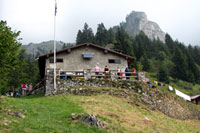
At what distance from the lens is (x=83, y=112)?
1283 cm

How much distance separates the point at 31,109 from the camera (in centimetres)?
1296

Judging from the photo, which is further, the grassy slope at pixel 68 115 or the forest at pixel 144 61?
the forest at pixel 144 61

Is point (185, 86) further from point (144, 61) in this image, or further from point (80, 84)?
point (80, 84)

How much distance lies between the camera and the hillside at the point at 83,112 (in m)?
10.1

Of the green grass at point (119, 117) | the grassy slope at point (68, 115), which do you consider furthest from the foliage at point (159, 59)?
the grassy slope at point (68, 115)

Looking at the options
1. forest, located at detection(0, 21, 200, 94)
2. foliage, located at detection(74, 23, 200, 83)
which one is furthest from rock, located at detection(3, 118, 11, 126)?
foliage, located at detection(74, 23, 200, 83)

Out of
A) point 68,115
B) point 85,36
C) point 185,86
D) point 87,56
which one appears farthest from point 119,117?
point 85,36

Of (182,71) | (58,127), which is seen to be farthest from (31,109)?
(182,71)

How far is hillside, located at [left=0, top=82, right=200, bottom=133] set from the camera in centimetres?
1010

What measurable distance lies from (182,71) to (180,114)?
55181mm

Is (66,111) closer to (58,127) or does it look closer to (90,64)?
(58,127)

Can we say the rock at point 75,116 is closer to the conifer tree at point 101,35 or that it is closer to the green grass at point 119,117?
the green grass at point 119,117

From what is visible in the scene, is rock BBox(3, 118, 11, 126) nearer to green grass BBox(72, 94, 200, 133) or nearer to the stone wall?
green grass BBox(72, 94, 200, 133)

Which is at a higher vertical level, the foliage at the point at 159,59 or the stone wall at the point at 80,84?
the foliage at the point at 159,59
